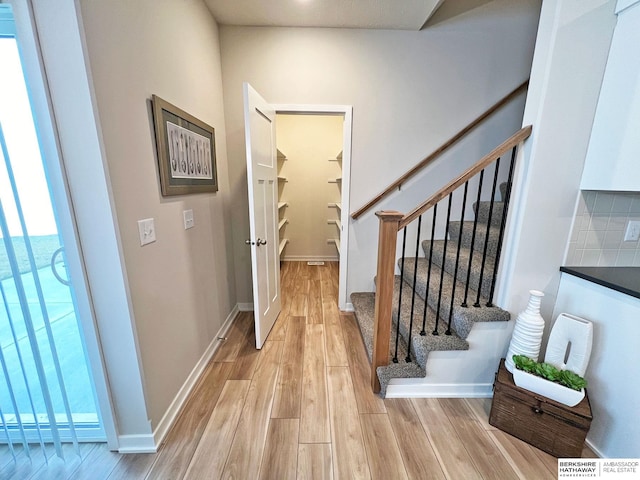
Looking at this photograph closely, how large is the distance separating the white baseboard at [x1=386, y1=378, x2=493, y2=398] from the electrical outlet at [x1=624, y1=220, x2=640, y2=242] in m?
1.16

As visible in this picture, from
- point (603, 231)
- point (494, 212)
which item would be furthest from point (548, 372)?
point (494, 212)

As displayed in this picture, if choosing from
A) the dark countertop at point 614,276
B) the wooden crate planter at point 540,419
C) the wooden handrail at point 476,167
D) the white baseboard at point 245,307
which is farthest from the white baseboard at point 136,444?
the dark countertop at point 614,276

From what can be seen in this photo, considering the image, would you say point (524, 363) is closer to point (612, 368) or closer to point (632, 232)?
point (612, 368)

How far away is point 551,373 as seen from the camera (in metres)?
1.26

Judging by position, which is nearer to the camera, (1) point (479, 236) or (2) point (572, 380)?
(2) point (572, 380)

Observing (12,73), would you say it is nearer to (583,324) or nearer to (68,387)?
(68,387)

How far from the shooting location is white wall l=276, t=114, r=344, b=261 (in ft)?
12.8

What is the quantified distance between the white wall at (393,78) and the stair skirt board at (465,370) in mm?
1395

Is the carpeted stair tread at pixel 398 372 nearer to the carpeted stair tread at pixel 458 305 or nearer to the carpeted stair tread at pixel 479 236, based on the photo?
the carpeted stair tread at pixel 458 305

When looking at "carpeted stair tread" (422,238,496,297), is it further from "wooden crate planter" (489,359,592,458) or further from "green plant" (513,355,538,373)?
"wooden crate planter" (489,359,592,458)

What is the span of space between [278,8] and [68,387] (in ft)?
9.11

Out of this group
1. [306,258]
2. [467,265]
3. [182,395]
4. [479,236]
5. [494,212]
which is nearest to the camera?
[182,395]

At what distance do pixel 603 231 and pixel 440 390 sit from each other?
132 centimetres

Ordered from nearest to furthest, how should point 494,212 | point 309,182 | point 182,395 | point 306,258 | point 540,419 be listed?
1. point 540,419
2. point 182,395
3. point 494,212
4. point 309,182
5. point 306,258
